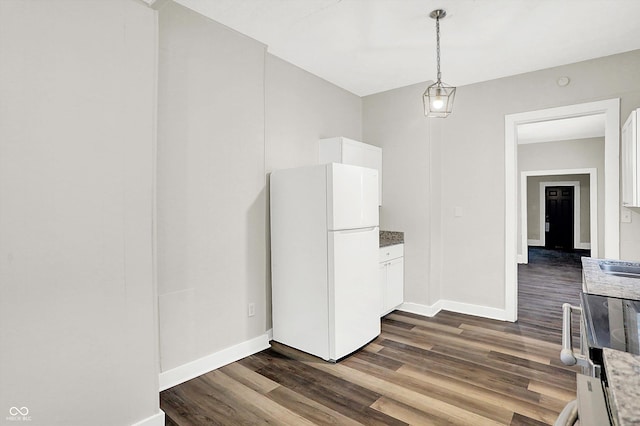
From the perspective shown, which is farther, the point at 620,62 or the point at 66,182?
Result: the point at 620,62

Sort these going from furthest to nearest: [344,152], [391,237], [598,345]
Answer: [391,237] → [344,152] → [598,345]

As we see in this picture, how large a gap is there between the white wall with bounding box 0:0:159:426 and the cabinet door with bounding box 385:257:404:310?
7.94 ft

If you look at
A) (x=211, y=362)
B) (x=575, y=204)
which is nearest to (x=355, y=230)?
(x=211, y=362)

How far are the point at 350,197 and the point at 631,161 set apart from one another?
2.15m

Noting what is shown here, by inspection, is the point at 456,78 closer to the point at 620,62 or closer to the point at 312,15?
the point at 620,62

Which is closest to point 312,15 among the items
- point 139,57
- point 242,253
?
point 139,57

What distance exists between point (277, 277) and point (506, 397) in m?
1.88

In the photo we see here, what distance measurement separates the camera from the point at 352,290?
279 centimetres

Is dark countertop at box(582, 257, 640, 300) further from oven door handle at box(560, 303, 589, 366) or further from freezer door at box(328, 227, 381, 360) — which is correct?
freezer door at box(328, 227, 381, 360)

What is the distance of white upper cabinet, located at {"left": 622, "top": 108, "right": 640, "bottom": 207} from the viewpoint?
2.45 metres

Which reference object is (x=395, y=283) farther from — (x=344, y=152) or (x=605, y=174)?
(x=605, y=174)

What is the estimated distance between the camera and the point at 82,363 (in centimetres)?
159

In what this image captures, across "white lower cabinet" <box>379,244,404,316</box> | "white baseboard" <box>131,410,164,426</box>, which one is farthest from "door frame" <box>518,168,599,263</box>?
"white baseboard" <box>131,410,164,426</box>

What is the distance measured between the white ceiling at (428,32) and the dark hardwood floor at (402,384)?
262 cm
